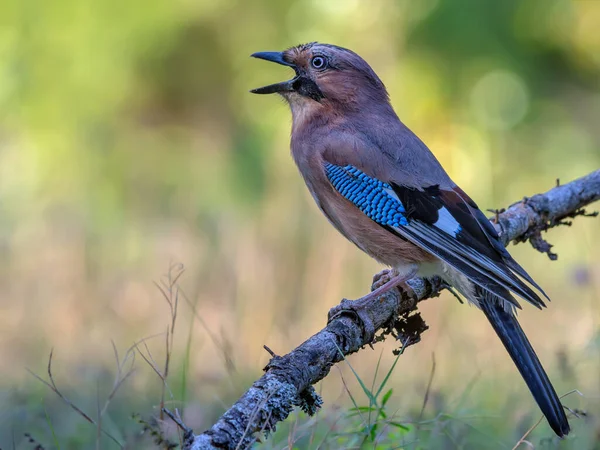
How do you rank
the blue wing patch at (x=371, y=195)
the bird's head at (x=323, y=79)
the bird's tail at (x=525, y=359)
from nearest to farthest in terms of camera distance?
the bird's tail at (x=525, y=359)
the blue wing patch at (x=371, y=195)
the bird's head at (x=323, y=79)

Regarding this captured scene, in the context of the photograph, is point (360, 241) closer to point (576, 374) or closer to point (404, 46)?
point (576, 374)

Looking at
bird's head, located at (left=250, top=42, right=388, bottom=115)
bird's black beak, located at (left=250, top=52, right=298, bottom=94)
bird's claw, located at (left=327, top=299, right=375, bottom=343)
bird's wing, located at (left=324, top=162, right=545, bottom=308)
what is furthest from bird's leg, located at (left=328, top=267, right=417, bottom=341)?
bird's black beak, located at (left=250, top=52, right=298, bottom=94)

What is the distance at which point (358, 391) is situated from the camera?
4195 mm

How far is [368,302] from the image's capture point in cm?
312

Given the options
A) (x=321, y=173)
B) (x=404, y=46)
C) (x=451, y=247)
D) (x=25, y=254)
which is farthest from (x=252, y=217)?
(x=451, y=247)

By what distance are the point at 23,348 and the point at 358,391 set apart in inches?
70.6

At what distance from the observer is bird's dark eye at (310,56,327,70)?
12.6 feet

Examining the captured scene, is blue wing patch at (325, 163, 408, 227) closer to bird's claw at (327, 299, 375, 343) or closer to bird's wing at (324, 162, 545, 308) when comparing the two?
bird's wing at (324, 162, 545, 308)

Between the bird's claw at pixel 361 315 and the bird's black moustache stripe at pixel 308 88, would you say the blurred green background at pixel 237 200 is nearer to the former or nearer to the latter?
the bird's claw at pixel 361 315

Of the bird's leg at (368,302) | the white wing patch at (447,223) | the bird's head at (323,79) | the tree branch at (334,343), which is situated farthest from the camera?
the bird's head at (323,79)

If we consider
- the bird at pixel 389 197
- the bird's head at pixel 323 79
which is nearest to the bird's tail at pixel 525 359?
the bird at pixel 389 197

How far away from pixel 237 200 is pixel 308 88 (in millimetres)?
4289

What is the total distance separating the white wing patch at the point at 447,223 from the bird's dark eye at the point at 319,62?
0.93 meters

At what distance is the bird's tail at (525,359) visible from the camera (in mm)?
2768
